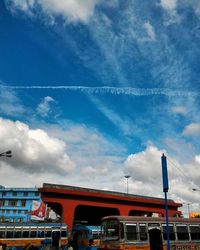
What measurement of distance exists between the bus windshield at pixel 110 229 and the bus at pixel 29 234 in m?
9.27

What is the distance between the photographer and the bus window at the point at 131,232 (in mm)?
15847

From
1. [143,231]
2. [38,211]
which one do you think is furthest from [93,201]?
[143,231]

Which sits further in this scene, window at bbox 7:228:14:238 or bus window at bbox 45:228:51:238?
bus window at bbox 45:228:51:238

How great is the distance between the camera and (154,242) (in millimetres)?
5445

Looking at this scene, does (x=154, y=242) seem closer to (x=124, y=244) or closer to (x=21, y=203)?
(x=124, y=244)

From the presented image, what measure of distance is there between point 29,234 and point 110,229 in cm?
1191

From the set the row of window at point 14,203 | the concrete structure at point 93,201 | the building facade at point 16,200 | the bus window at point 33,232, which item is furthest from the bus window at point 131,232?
the row of window at point 14,203

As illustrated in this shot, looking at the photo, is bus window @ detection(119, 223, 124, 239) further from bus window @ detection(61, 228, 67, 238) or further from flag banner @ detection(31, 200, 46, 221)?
flag banner @ detection(31, 200, 46, 221)

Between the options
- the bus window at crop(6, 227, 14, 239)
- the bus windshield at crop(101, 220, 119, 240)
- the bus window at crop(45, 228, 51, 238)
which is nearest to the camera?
the bus windshield at crop(101, 220, 119, 240)

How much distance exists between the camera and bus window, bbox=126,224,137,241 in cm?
1585

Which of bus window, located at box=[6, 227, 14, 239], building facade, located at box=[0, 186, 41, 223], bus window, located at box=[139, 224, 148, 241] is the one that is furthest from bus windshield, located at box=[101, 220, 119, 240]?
building facade, located at box=[0, 186, 41, 223]

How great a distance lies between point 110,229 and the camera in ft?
54.5

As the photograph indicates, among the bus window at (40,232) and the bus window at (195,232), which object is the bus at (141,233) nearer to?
the bus window at (195,232)

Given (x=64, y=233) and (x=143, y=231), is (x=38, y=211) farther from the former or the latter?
Result: (x=143, y=231)
